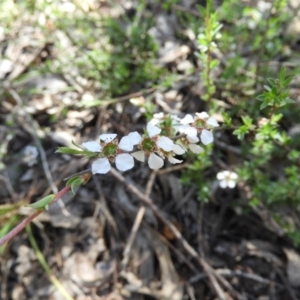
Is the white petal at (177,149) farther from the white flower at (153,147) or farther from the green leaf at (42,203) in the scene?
the green leaf at (42,203)

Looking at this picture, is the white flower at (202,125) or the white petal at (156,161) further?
the white flower at (202,125)

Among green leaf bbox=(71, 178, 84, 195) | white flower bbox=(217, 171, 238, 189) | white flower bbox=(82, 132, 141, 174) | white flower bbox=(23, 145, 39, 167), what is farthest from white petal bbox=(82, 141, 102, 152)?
white flower bbox=(23, 145, 39, 167)

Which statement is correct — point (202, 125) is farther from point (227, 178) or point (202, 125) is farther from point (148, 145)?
point (227, 178)

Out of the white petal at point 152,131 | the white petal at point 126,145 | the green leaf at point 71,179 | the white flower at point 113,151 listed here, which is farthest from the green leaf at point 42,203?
the white petal at point 152,131

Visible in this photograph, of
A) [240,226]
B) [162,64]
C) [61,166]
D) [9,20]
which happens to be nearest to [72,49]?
[9,20]

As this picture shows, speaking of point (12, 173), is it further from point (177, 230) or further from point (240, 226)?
point (240, 226)

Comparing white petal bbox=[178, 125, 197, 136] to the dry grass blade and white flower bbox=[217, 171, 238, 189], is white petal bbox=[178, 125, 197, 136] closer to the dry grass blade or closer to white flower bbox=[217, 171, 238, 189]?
white flower bbox=[217, 171, 238, 189]

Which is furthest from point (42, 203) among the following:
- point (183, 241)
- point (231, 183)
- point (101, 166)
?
point (183, 241)
